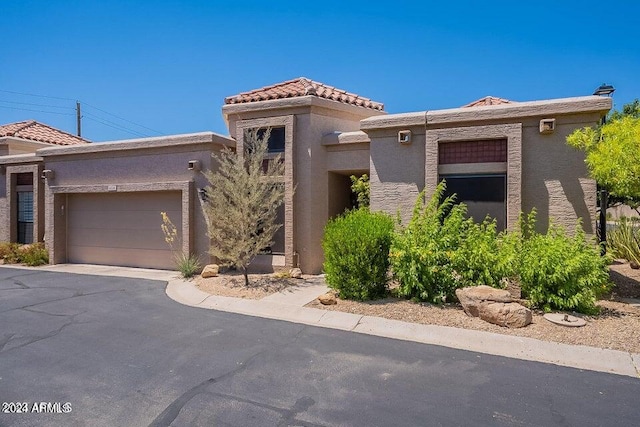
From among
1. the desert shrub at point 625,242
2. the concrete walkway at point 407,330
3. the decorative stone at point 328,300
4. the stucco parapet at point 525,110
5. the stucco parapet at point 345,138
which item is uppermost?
the stucco parapet at point 525,110

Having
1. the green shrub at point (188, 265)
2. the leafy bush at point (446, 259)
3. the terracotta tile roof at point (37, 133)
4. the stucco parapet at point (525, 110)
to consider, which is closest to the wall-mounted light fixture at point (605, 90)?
the stucco parapet at point (525, 110)

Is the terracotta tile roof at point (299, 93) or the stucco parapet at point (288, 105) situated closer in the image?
the stucco parapet at point (288, 105)

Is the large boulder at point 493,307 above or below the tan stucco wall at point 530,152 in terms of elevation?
below

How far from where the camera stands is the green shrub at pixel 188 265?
1148cm

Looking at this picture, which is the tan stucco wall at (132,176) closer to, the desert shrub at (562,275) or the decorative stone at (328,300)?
the decorative stone at (328,300)

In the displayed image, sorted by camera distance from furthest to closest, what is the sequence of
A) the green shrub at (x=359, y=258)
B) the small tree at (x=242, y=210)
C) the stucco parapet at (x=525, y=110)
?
the small tree at (x=242, y=210)
the stucco parapet at (x=525, y=110)
the green shrub at (x=359, y=258)

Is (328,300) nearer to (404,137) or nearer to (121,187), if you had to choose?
(404,137)

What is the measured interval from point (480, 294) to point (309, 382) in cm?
394

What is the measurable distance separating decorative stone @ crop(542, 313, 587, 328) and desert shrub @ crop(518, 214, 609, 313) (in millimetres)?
252

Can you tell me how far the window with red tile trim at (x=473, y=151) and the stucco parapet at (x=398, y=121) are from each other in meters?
0.88

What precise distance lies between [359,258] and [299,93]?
235 inches

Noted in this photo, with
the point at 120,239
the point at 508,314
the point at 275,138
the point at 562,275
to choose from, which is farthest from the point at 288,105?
the point at 562,275

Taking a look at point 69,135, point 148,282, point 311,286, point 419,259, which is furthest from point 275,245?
point 69,135

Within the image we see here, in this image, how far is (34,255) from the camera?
46.0ft
